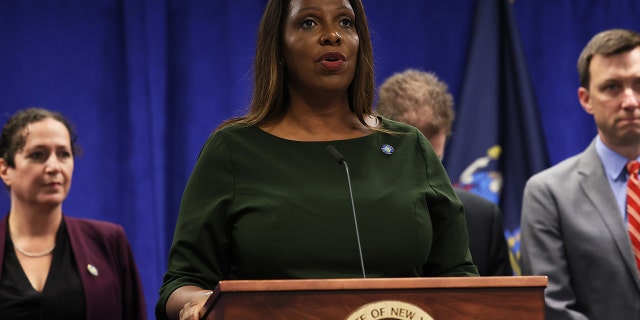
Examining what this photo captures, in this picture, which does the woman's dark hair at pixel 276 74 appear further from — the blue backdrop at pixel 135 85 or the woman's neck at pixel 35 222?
the blue backdrop at pixel 135 85

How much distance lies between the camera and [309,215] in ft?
6.98

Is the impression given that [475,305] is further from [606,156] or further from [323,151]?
[606,156]

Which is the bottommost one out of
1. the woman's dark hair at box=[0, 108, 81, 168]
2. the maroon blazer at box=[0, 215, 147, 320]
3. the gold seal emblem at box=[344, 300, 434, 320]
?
the maroon blazer at box=[0, 215, 147, 320]

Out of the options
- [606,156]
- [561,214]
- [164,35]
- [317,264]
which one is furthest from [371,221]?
[164,35]

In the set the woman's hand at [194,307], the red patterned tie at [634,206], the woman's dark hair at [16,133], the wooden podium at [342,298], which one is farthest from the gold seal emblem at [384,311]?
the woman's dark hair at [16,133]

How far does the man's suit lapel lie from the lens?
3586mm

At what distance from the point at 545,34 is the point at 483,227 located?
6.13 feet

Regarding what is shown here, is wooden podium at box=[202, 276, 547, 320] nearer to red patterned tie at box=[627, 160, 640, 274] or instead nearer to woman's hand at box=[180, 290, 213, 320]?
woman's hand at box=[180, 290, 213, 320]

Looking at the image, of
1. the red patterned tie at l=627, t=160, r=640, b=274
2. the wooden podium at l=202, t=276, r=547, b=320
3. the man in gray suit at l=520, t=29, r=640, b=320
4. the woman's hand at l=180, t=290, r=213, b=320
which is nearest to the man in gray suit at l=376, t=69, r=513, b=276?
the man in gray suit at l=520, t=29, r=640, b=320

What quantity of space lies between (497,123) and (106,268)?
87.3 inches

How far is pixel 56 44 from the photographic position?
4953mm

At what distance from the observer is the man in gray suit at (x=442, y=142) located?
12.6 feet

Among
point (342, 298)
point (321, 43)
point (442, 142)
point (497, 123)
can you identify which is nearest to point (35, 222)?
point (442, 142)

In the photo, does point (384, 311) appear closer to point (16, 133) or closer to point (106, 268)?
point (106, 268)
